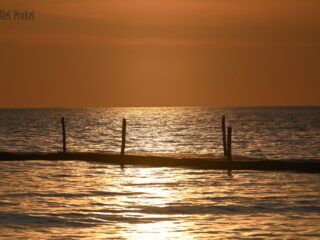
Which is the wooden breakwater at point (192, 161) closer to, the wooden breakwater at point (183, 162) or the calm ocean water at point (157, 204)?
the wooden breakwater at point (183, 162)

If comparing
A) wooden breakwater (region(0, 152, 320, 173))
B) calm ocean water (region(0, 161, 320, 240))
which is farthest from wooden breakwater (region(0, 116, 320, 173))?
calm ocean water (region(0, 161, 320, 240))

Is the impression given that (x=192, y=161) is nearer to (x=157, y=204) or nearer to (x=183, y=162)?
(x=183, y=162)

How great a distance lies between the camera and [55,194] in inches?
1181

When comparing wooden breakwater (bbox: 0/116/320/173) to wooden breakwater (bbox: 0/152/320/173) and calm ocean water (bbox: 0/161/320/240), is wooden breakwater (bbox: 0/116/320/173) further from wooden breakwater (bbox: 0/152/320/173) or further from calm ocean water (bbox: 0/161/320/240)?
calm ocean water (bbox: 0/161/320/240)

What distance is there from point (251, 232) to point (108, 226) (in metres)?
4.48

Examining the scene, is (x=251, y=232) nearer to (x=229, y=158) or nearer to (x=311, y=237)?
(x=311, y=237)

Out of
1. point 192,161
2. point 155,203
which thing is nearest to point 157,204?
point 155,203

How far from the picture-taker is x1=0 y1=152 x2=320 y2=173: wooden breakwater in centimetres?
3578

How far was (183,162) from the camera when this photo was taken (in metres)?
37.8

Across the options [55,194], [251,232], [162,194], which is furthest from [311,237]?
[55,194]

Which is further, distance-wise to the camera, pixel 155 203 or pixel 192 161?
pixel 192 161

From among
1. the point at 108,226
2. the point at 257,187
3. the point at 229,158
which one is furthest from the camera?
the point at 229,158

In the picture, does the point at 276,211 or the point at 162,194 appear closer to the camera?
the point at 276,211

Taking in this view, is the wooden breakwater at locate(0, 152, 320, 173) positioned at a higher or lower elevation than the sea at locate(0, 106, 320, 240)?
higher
